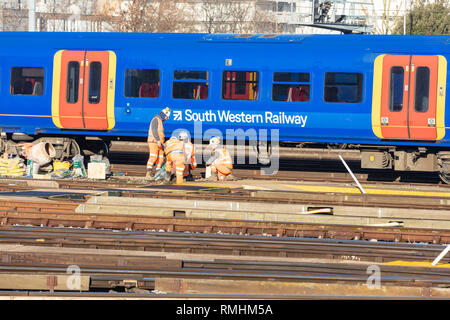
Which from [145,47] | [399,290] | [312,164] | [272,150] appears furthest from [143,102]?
[399,290]

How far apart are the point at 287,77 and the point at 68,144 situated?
587 centimetres

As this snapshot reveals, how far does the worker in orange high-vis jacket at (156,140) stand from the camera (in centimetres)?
1812

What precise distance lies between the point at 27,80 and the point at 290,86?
6671 millimetres

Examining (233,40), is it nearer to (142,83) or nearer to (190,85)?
(190,85)

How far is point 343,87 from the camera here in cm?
1825

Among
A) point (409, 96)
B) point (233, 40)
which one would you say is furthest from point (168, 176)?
point (409, 96)

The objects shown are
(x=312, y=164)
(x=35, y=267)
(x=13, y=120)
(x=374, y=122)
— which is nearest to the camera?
(x=35, y=267)

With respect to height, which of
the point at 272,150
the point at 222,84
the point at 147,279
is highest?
the point at 222,84

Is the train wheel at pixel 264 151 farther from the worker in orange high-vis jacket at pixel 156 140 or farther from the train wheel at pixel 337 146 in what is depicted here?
the worker in orange high-vis jacket at pixel 156 140

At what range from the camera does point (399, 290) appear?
8797 millimetres

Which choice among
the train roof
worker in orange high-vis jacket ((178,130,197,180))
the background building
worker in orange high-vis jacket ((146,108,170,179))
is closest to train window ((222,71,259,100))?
the train roof

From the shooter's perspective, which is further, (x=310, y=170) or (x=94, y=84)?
(x=310, y=170)

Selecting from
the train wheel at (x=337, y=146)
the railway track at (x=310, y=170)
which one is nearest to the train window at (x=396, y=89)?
the train wheel at (x=337, y=146)
